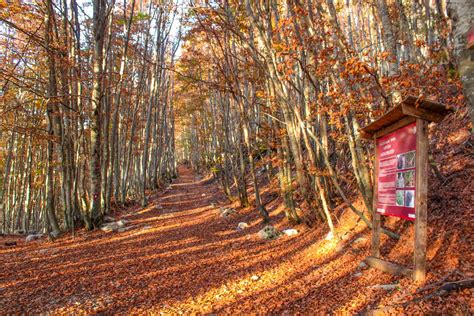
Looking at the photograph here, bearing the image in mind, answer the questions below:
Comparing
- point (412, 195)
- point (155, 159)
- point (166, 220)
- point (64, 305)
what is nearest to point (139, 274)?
point (64, 305)

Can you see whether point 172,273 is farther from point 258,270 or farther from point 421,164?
point 421,164

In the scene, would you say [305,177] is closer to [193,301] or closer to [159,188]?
[193,301]

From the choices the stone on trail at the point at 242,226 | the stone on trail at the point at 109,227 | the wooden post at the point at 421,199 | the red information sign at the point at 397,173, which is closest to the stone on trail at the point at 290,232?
the stone on trail at the point at 242,226

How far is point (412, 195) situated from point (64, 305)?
17.1 ft

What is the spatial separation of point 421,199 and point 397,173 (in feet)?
2.04

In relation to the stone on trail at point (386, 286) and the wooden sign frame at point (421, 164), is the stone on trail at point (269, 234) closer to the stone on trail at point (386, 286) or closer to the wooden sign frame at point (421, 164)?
the stone on trail at point (386, 286)

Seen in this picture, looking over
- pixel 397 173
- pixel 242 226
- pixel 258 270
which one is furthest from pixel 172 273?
pixel 397 173

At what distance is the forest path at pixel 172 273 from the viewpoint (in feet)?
14.9

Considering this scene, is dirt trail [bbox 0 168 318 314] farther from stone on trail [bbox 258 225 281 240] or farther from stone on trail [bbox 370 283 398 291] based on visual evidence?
stone on trail [bbox 370 283 398 291]

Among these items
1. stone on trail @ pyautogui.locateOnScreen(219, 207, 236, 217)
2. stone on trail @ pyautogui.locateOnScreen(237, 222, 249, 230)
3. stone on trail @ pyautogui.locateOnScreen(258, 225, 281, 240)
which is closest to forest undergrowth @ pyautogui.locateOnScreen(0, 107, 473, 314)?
stone on trail @ pyautogui.locateOnScreen(258, 225, 281, 240)

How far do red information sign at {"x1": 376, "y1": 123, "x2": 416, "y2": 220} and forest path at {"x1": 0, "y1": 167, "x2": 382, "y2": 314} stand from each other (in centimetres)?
128

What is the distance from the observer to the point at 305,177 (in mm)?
8844

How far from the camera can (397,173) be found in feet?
13.9

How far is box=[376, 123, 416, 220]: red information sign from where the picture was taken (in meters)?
3.92
